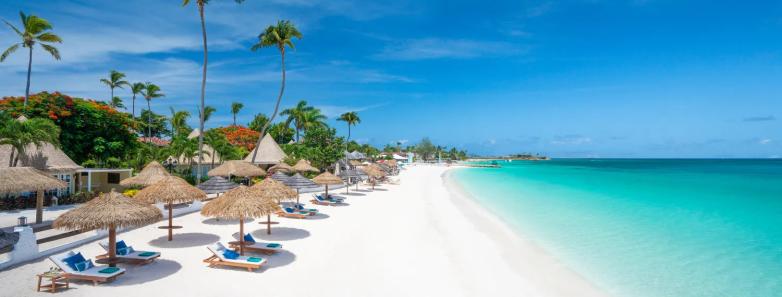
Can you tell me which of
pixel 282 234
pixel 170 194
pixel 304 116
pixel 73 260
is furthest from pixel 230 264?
pixel 304 116

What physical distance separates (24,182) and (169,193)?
432cm

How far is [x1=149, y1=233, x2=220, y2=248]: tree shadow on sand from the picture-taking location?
33.3ft

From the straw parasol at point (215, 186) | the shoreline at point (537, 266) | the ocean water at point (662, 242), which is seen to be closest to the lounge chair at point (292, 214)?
the straw parasol at point (215, 186)

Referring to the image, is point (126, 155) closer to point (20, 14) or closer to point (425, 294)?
point (20, 14)

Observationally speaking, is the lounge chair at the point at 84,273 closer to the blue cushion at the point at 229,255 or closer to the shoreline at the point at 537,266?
the blue cushion at the point at 229,255

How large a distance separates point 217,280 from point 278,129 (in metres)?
41.8

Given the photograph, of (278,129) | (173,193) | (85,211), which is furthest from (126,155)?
(278,129)

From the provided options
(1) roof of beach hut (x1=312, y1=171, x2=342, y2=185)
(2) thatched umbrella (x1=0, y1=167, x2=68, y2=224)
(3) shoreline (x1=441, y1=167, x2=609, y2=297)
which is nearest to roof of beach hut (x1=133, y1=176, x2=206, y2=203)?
(2) thatched umbrella (x1=0, y1=167, x2=68, y2=224)

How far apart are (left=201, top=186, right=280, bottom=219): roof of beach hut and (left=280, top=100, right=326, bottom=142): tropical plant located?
112 ft

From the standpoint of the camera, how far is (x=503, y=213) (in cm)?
1870

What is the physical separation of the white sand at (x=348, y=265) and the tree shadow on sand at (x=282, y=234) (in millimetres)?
33

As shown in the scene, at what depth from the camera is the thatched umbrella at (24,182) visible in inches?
428

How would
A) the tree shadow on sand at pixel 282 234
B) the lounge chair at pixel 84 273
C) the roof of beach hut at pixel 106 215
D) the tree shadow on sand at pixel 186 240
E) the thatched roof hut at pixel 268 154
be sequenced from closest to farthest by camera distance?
the lounge chair at pixel 84 273 < the roof of beach hut at pixel 106 215 < the tree shadow on sand at pixel 186 240 < the tree shadow on sand at pixel 282 234 < the thatched roof hut at pixel 268 154

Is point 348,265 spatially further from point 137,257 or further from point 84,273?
point 84,273
